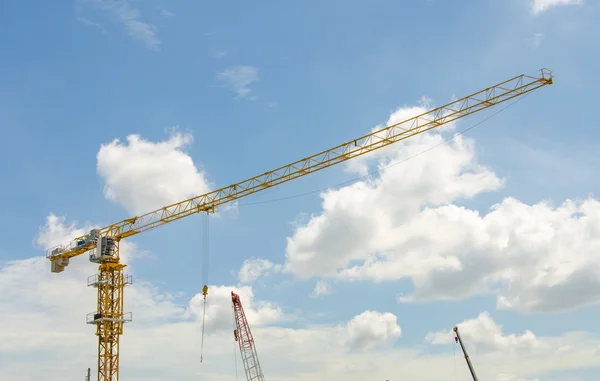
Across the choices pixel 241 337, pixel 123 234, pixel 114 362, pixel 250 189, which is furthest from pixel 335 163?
pixel 241 337

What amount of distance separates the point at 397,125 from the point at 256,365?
3514 inches

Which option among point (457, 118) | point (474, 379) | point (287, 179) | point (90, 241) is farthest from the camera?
point (90, 241)

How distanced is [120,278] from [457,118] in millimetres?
64694

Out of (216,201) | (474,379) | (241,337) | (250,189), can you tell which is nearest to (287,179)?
(250,189)

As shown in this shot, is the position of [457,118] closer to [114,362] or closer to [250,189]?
[250,189]

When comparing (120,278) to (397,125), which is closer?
(397,125)

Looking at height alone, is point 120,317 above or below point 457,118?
below

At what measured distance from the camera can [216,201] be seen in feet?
391

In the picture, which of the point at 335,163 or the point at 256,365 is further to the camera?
the point at 256,365

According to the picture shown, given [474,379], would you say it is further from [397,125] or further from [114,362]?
[114,362]

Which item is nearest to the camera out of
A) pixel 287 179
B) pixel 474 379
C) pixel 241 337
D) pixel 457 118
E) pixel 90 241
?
pixel 474 379

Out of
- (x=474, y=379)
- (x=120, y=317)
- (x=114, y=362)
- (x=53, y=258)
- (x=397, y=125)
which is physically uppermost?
(x=397, y=125)

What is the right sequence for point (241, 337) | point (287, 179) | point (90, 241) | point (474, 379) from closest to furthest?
1. point (474, 379)
2. point (287, 179)
3. point (90, 241)
4. point (241, 337)

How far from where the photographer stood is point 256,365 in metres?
170
